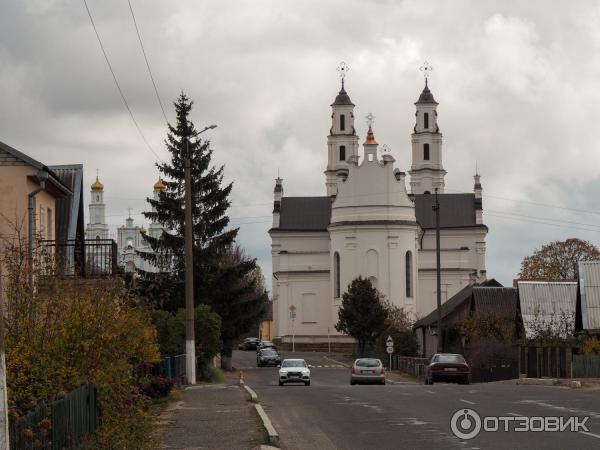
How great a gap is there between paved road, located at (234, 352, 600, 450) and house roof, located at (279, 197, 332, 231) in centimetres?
9029

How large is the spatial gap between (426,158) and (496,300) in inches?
2862

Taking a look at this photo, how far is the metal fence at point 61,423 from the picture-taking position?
1236 cm

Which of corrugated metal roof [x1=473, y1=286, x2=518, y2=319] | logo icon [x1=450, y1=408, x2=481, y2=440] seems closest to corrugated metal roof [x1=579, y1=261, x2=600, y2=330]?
corrugated metal roof [x1=473, y1=286, x2=518, y2=319]

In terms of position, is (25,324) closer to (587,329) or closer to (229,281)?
(587,329)

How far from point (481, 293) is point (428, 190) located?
70330 mm

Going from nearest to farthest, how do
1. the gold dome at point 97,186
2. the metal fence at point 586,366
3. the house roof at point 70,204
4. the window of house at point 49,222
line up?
1. the window of house at point 49,222
2. the house roof at point 70,204
3. the metal fence at point 586,366
4. the gold dome at point 97,186

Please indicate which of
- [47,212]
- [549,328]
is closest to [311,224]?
[549,328]

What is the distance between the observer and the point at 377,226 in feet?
366

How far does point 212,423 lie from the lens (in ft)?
76.9

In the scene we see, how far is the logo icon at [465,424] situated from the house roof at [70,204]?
1399 cm

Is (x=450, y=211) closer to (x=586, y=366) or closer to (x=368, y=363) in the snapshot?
(x=368, y=363)

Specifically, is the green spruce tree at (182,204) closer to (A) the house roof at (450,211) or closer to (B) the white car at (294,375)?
(B) the white car at (294,375)

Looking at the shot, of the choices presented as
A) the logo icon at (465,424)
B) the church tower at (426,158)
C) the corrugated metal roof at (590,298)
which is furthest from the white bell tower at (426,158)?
the logo icon at (465,424)

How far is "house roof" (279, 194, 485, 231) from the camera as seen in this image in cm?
12688
